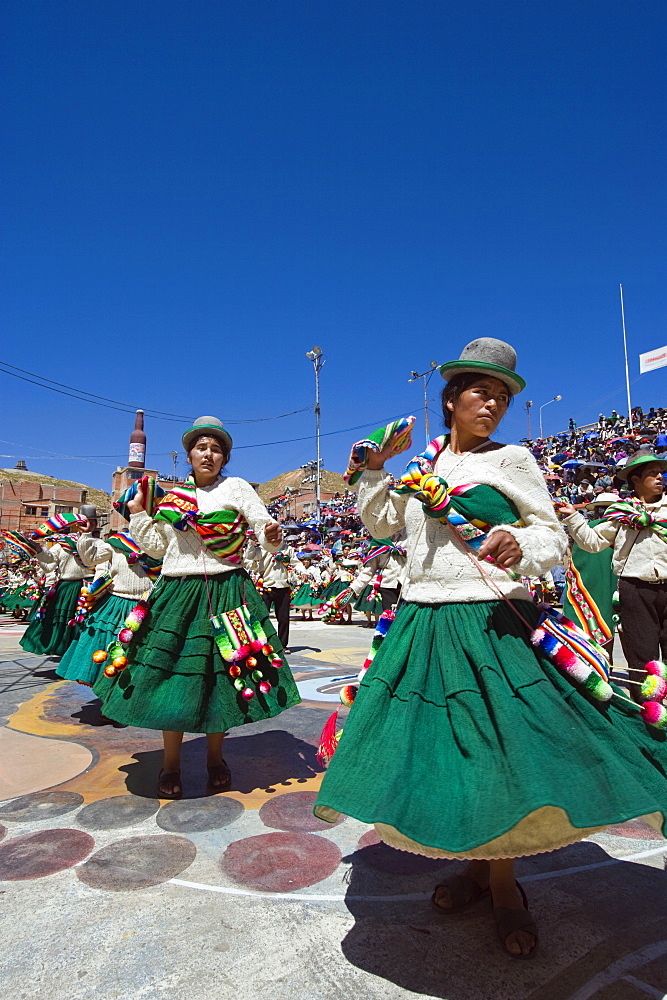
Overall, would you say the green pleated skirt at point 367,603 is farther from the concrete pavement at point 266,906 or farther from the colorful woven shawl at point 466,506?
the colorful woven shawl at point 466,506

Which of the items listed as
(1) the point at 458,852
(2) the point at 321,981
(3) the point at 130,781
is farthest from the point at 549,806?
(3) the point at 130,781

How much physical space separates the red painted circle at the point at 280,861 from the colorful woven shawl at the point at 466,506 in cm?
142

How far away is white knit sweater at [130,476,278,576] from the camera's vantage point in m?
3.27

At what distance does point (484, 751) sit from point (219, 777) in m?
2.01

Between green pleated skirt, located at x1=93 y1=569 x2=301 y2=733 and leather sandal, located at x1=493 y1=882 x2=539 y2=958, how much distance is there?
1558 mm

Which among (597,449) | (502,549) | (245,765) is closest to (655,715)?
(502,549)

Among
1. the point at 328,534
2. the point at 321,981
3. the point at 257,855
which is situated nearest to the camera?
the point at 321,981

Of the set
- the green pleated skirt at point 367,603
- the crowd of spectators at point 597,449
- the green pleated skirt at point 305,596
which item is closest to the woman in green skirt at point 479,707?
the crowd of spectators at point 597,449

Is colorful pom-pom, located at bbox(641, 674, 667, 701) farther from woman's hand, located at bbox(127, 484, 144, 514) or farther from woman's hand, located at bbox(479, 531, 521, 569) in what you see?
woman's hand, located at bbox(127, 484, 144, 514)

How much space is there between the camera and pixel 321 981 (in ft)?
5.41

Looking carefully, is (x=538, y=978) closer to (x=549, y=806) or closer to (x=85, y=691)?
(x=549, y=806)

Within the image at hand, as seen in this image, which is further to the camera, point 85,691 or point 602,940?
point 85,691

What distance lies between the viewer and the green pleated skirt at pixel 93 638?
4770 mm

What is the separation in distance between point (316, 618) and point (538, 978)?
12.8 meters
